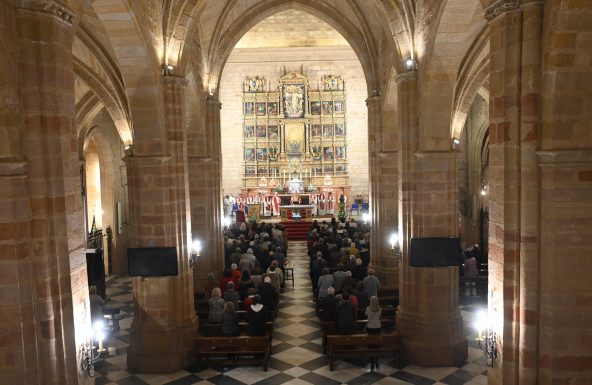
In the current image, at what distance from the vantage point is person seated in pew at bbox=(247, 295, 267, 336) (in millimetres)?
11188

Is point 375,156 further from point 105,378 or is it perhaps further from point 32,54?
point 32,54

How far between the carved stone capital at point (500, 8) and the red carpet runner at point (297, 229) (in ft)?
69.5

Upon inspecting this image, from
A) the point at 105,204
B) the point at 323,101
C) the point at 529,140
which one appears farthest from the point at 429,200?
the point at 323,101

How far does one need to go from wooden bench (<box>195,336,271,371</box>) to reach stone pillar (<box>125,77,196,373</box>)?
464mm

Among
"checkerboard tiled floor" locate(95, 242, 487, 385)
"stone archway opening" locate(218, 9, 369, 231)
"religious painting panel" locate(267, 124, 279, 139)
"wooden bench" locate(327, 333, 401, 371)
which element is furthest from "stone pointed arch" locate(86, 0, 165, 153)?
"religious painting panel" locate(267, 124, 279, 139)

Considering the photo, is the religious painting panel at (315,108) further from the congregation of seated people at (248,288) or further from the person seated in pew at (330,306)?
the person seated in pew at (330,306)

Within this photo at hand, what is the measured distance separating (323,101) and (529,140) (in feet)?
86.2

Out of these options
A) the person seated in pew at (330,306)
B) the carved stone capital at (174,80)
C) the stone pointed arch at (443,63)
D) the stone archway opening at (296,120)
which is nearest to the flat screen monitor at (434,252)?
the stone pointed arch at (443,63)

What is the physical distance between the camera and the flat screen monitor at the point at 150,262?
10852 mm

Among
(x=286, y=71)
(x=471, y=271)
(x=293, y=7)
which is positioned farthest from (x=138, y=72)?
(x=286, y=71)

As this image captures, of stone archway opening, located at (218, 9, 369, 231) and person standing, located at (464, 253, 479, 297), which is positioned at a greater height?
stone archway opening, located at (218, 9, 369, 231)

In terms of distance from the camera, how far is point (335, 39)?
31516 mm

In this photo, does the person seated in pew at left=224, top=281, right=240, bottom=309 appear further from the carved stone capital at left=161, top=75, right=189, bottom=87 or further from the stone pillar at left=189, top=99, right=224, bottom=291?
the carved stone capital at left=161, top=75, right=189, bottom=87

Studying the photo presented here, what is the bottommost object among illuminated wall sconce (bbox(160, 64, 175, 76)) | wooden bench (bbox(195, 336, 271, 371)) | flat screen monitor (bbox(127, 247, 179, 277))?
wooden bench (bbox(195, 336, 271, 371))
